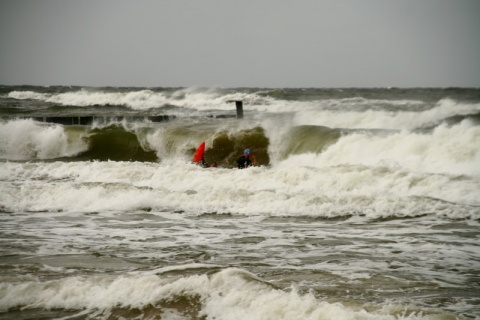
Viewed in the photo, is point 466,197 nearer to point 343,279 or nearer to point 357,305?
point 343,279

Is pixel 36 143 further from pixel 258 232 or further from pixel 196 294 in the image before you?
pixel 196 294

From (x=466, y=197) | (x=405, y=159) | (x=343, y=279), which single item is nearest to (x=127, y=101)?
(x=405, y=159)

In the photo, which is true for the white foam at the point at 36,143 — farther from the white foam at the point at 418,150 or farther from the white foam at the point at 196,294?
the white foam at the point at 196,294

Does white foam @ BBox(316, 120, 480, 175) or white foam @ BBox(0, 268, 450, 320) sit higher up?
white foam @ BBox(316, 120, 480, 175)

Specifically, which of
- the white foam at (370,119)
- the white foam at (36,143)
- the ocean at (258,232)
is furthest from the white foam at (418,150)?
the white foam at (36,143)

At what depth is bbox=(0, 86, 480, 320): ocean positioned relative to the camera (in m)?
5.82

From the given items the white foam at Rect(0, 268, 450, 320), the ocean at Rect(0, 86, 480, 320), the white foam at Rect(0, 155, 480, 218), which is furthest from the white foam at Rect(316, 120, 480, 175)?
the white foam at Rect(0, 268, 450, 320)

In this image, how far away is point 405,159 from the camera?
16.1m

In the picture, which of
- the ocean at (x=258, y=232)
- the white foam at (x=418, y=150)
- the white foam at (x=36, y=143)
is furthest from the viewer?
the white foam at (x=36, y=143)

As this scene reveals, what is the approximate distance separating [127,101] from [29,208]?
36690 millimetres

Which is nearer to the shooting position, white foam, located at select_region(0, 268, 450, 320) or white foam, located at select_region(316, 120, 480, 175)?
white foam, located at select_region(0, 268, 450, 320)

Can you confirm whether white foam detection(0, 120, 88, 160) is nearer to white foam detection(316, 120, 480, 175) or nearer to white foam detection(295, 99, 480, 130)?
white foam detection(295, 99, 480, 130)

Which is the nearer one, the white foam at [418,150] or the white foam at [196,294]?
the white foam at [196,294]

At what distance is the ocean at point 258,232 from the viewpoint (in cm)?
582
